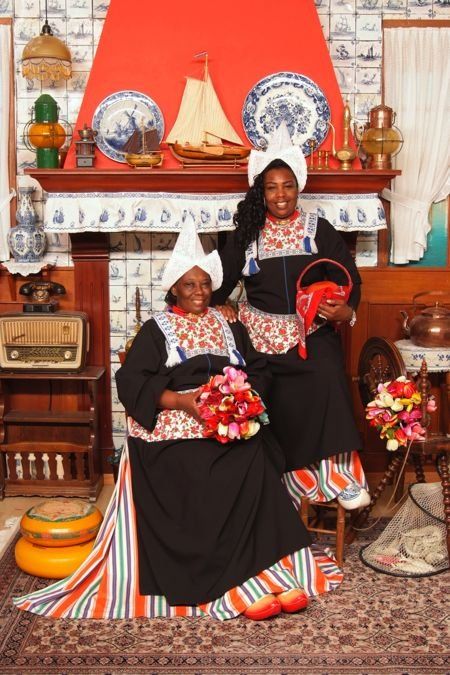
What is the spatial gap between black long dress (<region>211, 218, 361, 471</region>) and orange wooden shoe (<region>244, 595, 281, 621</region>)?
771 millimetres

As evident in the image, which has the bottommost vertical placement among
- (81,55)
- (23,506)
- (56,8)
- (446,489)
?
(23,506)

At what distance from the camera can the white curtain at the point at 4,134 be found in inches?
199

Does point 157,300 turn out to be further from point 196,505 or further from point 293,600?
point 293,600

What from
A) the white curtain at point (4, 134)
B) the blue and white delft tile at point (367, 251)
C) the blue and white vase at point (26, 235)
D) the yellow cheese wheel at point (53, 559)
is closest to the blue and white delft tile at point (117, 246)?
the blue and white vase at point (26, 235)

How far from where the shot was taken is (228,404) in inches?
134

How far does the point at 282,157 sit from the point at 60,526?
71.3 inches

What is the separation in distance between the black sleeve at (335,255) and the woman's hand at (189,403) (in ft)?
3.25

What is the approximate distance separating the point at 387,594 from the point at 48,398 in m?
2.36

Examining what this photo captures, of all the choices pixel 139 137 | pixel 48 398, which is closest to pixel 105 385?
pixel 48 398

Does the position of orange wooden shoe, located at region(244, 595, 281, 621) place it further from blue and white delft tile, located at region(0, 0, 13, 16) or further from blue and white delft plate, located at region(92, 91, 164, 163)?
blue and white delft tile, located at region(0, 0, 13, 16)

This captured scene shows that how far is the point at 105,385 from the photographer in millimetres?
5227

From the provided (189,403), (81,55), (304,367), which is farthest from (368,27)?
(189,403)

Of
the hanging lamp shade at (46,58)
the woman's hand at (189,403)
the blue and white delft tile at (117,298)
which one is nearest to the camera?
the woman's hand at (189,403)

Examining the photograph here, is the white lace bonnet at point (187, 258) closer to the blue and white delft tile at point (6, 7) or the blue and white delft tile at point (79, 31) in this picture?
the blue and white delft tile at point (79, 31)
